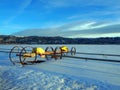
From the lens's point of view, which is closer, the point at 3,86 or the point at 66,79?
the point at 3,86

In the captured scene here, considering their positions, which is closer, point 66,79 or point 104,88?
point 104,88

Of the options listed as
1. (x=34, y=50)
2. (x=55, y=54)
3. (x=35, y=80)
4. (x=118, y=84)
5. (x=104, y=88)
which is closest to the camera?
(x=104, y=88)

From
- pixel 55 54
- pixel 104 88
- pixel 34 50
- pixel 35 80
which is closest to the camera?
pixel 104 88

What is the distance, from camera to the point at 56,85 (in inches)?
368

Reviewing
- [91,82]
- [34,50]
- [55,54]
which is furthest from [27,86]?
[55,54]

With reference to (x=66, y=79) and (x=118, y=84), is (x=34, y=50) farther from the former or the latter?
(x=118, y=84)

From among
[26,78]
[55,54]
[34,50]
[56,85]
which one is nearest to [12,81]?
[26,78]

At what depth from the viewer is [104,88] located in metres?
8.83

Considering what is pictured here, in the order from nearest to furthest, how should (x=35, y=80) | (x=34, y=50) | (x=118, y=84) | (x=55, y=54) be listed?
(x=118, y=84) < (x=35, y=80) < (x=34, y=50) < (x=55, y=54)

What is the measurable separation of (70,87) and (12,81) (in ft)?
8.34

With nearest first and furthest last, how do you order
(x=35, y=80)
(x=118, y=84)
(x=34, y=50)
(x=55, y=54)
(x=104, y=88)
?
1. (x=104, y=88)
2. (x=118, y=84)
3. (x=35, y=80)
4. (x=34, y=50)
5. (x=55, y=54)

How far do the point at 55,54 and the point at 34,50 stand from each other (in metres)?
2.44

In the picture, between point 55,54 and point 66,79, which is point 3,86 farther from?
point 55,54

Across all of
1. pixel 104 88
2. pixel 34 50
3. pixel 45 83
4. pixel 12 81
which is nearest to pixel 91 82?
pixel 104 88
